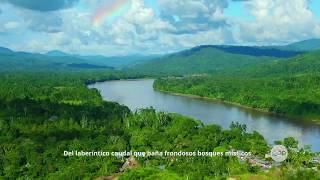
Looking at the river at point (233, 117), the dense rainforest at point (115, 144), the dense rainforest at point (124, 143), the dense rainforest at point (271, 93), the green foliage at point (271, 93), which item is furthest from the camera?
the green foliage at point (271, 93)

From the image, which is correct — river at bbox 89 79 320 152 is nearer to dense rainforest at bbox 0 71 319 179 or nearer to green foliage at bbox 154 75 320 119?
green foliage at bbox 154 75 320 119

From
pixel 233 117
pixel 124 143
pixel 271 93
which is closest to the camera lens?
pixel 124 143

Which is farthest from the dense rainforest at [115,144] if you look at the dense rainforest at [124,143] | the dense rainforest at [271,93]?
the dense rainforest at [271,93]

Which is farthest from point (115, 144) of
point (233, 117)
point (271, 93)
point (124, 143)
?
point (271, 93)

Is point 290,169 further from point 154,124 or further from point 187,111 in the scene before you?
point 187,111

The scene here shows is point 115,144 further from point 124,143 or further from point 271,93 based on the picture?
point 271,93

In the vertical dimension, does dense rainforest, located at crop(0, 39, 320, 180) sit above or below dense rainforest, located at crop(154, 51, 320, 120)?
below

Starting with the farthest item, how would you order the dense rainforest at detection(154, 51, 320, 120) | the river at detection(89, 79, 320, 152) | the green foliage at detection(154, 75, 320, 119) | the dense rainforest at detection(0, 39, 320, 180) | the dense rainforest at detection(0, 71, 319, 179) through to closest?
the green foliage at detection(154, 75, 320, 119) < the dense rainforest at detection(154, 51, 320, 120) < the river at detection(89, 79, 320, 152) < the dense rainforest at detection(0, 39, 320, 180) < the dense rainforest at detection(0, 71, 319, 179)

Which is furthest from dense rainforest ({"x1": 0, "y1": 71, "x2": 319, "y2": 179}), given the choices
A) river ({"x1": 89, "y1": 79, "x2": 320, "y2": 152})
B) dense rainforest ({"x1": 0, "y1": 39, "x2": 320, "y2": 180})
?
river ({"x1": 89, "y1": 79, "x2": 320, "y2": 152})

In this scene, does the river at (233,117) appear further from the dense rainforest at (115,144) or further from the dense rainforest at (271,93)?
the dense rainforest at (115,144)
